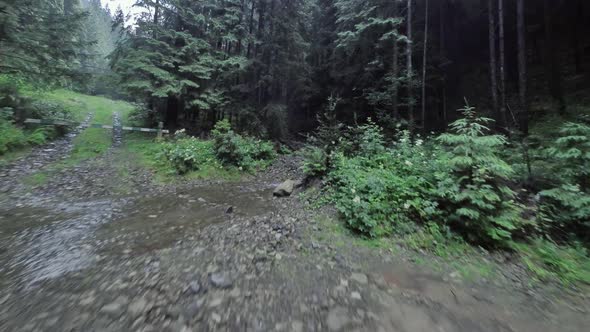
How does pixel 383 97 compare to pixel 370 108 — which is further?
pixel 370 108

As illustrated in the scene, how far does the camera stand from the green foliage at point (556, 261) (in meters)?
3.50

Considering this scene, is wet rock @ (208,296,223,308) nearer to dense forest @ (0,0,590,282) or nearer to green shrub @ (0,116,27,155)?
dense forest @ (0,0,590,282)

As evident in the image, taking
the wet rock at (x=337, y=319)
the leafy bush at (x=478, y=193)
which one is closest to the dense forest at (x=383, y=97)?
the leafy bush at (x=478, y=193)

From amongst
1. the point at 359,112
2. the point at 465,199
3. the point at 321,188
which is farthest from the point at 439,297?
the point at 359,112

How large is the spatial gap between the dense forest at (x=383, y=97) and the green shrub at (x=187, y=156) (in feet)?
0.23

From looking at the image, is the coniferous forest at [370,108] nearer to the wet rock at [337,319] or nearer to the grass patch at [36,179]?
the wet rock at [337,319]

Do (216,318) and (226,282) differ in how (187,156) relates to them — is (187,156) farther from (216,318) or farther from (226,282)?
(216,318)

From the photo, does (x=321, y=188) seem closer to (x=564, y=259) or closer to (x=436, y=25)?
(x=564, y=259)

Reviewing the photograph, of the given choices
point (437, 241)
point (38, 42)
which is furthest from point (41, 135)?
point (437, 241)

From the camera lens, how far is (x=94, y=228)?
16.5 feet

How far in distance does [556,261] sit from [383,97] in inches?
438

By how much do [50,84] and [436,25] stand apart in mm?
27268

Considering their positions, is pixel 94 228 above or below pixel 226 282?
above

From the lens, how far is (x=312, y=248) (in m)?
4.34
